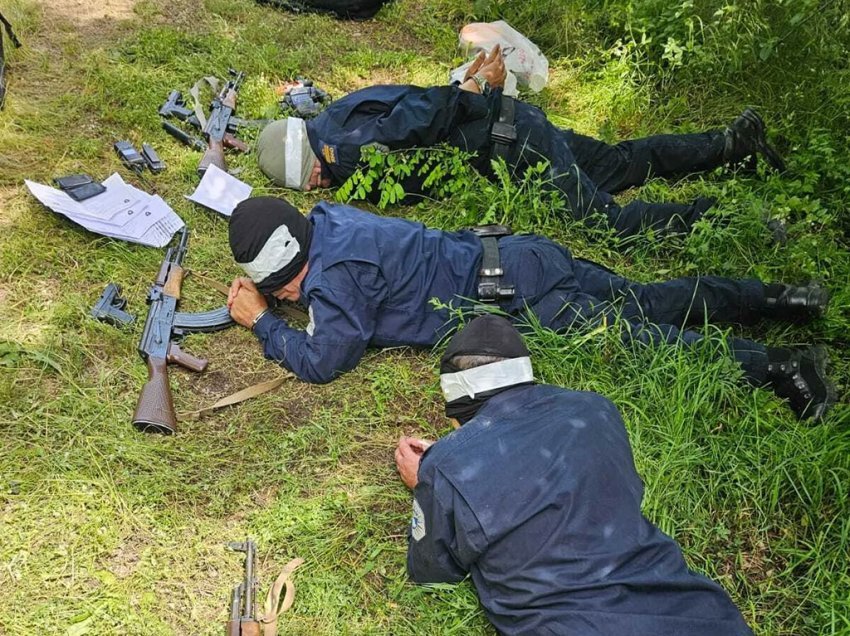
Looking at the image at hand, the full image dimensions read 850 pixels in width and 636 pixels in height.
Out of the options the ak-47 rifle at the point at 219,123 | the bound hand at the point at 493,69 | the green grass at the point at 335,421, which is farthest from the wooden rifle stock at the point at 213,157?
the bound hand at the point at 493,69

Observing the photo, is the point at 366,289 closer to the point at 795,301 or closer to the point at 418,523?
the point at 418,523

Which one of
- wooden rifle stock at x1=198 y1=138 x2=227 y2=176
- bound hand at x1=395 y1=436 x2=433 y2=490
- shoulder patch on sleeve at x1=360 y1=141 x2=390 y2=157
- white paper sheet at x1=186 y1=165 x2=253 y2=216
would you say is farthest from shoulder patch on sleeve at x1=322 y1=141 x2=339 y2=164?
bound hand at x1=395 y1=436 x2=433 y2=490

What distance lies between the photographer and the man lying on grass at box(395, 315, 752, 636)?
210 cm

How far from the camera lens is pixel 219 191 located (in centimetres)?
462

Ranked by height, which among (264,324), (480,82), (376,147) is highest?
(480,82)

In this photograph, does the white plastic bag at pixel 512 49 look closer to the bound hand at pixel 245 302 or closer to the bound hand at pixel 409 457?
the bound hand at pixel 245 302

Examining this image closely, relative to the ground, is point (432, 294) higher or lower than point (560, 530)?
lower

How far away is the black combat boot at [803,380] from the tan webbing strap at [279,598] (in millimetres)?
2536

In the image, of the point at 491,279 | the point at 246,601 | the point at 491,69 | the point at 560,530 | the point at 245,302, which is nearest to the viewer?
the point at 560,530

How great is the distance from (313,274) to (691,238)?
238 centimetres

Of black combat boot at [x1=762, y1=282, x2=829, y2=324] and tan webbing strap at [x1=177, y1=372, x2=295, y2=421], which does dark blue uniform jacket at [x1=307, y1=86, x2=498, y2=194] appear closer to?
tan webbing strap at [x1=177, y1=372, x2=295, y2=421]

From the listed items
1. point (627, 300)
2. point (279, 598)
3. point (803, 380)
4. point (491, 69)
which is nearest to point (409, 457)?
point (279, 598)

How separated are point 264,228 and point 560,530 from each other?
6.86 feet

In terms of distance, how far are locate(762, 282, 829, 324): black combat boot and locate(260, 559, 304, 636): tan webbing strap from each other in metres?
2.88
